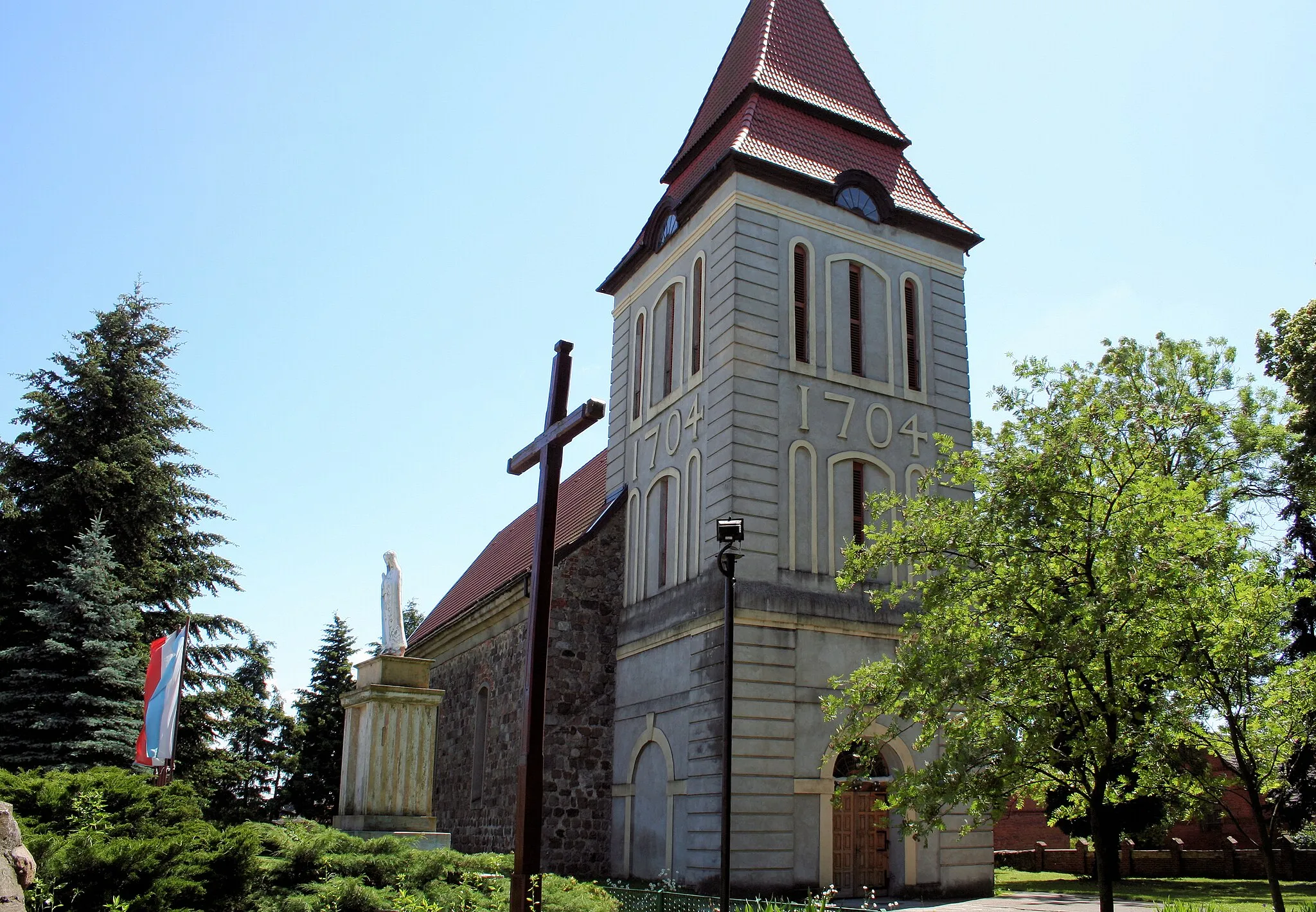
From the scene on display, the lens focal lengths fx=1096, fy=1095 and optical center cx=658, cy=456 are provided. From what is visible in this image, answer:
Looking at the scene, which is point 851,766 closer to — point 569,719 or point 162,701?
point 569,719

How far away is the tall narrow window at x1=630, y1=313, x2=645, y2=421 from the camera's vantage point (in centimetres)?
2409

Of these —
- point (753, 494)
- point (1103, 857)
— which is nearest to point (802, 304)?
point (753, 494)

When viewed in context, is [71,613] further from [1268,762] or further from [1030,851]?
[1030,851]

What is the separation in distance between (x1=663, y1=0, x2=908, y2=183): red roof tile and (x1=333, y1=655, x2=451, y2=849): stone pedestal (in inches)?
568

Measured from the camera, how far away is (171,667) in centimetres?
1891

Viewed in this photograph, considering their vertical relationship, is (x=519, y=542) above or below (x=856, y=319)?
below

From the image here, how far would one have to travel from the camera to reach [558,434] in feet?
28.6

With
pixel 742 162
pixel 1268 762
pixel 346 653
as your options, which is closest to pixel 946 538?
pixel 1268 762

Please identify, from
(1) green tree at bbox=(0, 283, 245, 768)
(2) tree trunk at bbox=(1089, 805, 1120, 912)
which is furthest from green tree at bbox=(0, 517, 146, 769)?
(2) tree trunk at bbox=(1089, 805, 1120, 912)

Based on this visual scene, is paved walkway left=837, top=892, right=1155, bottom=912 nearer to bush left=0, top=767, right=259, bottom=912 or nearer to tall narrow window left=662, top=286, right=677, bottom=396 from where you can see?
bush left=0, top=767, right=259, bottom=912

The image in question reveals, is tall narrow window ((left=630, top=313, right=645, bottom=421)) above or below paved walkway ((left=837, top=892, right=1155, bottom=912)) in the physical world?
above

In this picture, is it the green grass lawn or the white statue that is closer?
the white statue

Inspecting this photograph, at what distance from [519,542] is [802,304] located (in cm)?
1341

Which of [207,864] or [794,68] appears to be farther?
[794,68]
